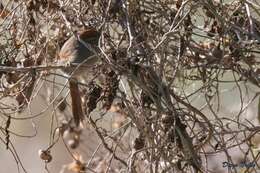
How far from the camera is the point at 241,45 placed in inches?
105

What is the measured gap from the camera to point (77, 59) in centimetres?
326

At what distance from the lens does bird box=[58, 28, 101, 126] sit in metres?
2.75

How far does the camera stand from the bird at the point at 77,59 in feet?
9.03

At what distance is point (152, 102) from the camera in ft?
8.44

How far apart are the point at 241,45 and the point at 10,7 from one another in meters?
0.94

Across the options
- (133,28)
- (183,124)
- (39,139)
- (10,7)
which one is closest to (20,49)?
(10,7)

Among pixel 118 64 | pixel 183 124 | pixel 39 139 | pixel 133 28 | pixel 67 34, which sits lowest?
pixel 183 124

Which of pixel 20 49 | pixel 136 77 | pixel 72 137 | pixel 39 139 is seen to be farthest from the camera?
pixel 39 139

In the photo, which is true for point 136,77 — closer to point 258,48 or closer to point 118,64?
point 118,64

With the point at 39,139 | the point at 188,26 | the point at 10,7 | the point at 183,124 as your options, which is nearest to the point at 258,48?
the point at 188,26

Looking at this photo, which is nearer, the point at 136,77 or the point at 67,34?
the point at 136,77

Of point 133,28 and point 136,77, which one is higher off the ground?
point 133,28

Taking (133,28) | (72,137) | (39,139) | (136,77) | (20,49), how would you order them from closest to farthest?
(136,77) < (133,28) < (20,49) < (72,137) < (39,139)

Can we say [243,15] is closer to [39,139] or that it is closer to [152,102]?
[152,102]
